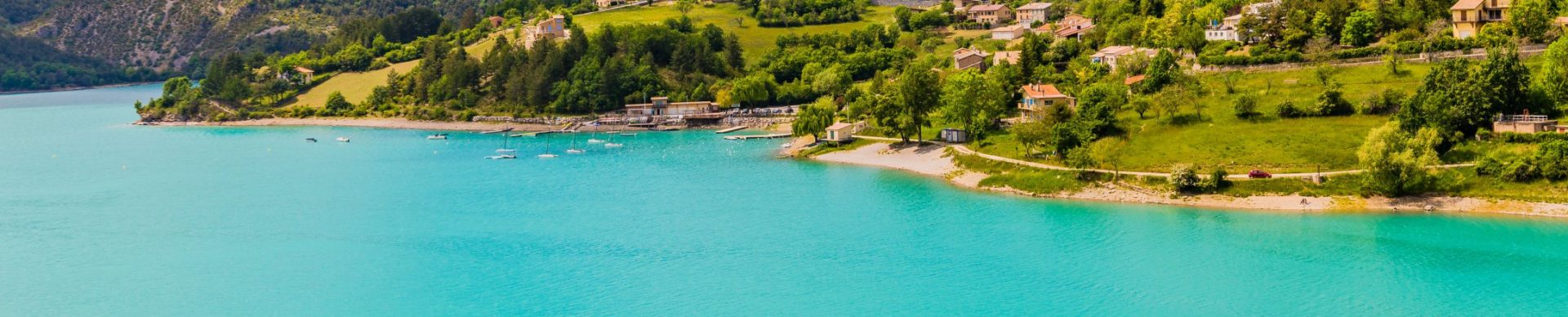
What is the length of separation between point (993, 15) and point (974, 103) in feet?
170

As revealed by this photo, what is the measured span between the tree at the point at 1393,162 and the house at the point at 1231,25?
31.3 meters

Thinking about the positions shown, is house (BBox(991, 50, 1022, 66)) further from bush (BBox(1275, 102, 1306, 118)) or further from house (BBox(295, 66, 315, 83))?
house (BBox(295, 66, 315, 83))

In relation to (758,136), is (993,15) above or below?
above

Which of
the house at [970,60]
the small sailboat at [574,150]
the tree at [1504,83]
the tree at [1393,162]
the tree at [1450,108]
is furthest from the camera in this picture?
the house at [970,60]

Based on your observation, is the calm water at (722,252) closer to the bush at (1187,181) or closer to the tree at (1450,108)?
the bush at (1187,181)

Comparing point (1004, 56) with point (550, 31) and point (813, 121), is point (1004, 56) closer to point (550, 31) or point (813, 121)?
point (813, 121)

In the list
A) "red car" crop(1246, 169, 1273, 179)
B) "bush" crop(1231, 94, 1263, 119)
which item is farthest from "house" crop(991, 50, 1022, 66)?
"red car" crop(1246, 169, 1273, 179)

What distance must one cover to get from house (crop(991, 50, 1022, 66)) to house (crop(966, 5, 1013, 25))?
24.0m

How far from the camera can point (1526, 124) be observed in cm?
6003

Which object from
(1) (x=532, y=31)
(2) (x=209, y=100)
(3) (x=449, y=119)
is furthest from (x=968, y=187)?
(2) (x=209, y=100)

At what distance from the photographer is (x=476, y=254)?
175ft

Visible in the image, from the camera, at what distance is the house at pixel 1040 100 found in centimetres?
7831

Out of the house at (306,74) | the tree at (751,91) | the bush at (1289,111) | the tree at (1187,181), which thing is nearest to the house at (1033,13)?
the tree at (751,91)

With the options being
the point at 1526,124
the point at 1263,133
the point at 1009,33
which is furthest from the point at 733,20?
the point at 1526,124
